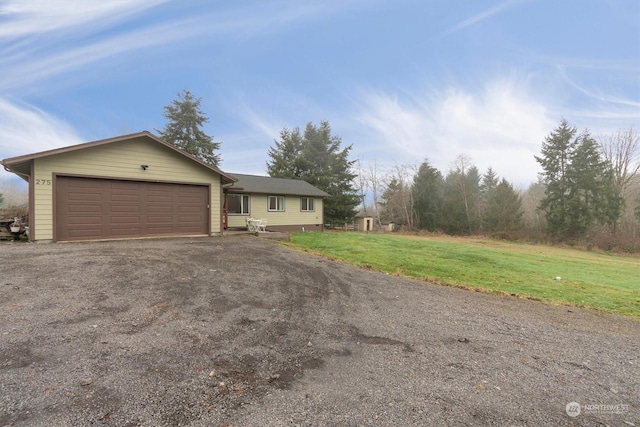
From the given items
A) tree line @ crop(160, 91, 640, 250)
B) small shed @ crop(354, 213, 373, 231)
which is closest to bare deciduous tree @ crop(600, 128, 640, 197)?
tree line @ crop(160, 91, 640, 250)

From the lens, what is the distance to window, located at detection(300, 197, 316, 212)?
20.4m

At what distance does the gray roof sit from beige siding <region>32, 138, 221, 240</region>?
12.1ft

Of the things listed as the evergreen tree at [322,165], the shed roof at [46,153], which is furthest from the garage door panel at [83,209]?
the evergreen tree at [322,165]

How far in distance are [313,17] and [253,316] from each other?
14882mm

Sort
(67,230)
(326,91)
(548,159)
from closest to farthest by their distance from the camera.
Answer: (67,230) < (326,91) < (548,159)

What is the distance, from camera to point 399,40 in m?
15.9

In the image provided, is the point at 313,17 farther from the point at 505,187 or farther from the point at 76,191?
the point at 505,187

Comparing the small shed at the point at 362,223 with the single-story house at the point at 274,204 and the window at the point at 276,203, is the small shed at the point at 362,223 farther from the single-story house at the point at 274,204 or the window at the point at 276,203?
the window at the point at 276,203

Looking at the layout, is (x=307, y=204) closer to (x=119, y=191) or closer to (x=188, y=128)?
(x=119, y=191)

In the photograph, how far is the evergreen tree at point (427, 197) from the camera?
32188 millimetres

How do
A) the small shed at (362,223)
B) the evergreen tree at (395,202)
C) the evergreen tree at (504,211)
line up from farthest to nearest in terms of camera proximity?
the evergreen tree at (395,202) < the small shed at (362,223) < the evergreen tree at (504,211)

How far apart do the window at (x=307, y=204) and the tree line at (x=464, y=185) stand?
25.4ft

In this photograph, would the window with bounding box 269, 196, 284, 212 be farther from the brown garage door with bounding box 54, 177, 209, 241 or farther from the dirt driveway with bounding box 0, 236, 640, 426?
the dirt driveway with bounding box 0, 236, 640, 426

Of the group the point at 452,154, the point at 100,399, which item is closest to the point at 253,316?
the point at 100,399
